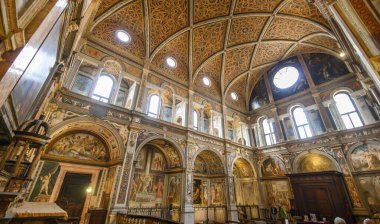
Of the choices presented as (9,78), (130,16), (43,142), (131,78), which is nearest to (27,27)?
(9,78)

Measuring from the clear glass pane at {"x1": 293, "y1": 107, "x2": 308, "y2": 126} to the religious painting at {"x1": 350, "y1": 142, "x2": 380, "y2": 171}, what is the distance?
11.6 feet

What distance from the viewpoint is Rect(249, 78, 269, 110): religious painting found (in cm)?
1637

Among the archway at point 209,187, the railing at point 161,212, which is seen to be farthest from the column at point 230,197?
the railing at point 161,212

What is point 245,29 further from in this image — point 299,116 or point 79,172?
point 79,172

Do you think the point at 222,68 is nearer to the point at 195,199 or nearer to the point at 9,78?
the point at 195,199

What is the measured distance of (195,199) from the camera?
474 inches

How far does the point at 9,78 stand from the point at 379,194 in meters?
15.1

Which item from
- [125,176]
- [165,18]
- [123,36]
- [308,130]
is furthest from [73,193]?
[308,130]

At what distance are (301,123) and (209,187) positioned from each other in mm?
8897

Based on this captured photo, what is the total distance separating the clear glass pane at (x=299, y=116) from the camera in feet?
44.4

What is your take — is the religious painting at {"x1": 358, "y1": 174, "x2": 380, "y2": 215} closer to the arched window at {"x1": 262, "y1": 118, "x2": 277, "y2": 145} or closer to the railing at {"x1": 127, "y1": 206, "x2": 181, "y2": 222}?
the arched window at {"x1": 262, "y1": 118, "x2": 277, "y2": 145}

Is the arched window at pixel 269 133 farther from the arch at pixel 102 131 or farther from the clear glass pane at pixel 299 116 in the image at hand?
the arch at pixel 102 131

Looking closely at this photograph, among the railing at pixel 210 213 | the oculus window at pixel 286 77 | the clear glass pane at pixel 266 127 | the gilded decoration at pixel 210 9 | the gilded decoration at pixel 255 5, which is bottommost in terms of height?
the railing at pixel 210 213

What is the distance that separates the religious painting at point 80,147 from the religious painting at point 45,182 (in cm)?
57
